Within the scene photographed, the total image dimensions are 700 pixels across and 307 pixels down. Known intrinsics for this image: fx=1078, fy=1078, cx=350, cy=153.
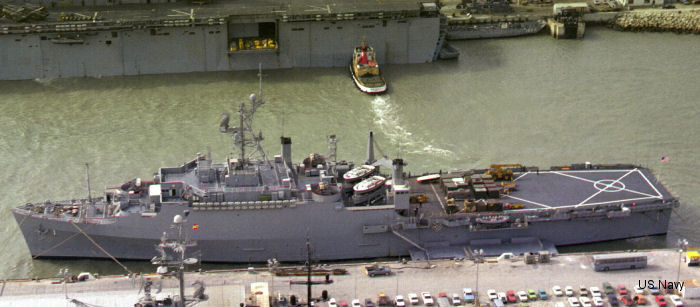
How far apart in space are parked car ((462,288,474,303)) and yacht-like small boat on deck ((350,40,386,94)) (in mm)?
31742

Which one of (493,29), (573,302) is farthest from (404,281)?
(493,29)

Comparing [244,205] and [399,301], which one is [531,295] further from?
[244,205]

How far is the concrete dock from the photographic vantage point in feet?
149

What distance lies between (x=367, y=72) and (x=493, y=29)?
17.0 m

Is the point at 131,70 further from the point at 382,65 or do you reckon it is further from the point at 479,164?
the point at 479,164

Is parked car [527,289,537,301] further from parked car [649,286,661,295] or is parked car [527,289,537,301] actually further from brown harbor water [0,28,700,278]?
brown harbor water [0,28,700,278]

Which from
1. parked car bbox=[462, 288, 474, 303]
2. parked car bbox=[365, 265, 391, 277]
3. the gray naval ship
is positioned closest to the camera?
parked car bbox=[462, 288, 474, 303]

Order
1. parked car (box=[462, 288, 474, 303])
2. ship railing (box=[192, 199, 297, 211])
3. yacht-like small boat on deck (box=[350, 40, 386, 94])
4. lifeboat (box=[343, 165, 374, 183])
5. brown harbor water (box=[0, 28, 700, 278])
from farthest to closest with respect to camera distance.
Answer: yacht-like small boat on deck (box=[350, 40, 386, 94]) < brown harbor water (box=[0, 28, 700, 278]) < lifeboat (box=[343, 165, 374, 183]) < ship railing (box=[192, 199, 297, 211]) < parked car (box=[462, 288, 474, 303])

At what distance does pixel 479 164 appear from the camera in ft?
214

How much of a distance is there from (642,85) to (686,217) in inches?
862

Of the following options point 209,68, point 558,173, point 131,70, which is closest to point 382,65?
point 209,68

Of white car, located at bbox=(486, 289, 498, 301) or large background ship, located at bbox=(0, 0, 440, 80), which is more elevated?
large background ship, located at bbox=(0, 0, 440, 80)

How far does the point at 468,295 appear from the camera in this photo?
46562mm

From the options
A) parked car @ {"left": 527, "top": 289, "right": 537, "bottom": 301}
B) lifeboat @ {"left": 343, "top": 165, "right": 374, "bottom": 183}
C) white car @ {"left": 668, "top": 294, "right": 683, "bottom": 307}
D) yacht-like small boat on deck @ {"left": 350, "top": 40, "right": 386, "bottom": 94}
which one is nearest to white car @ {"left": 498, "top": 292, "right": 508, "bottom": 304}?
parked car @ {"left": 527, "top": 289, "right": 537, "bottom": 301}
